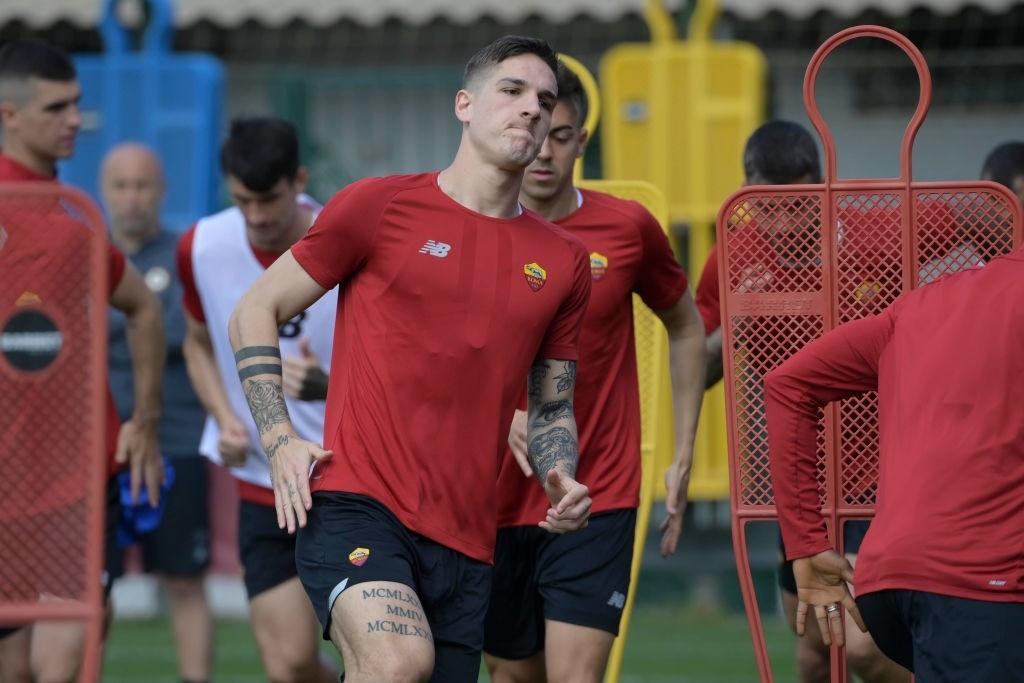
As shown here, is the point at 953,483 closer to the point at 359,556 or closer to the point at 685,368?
the point at 359,556

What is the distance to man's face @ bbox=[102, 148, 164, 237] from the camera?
914cm

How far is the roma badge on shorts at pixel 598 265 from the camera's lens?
19.9ft

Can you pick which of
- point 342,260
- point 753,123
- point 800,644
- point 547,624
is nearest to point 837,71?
point 753,123

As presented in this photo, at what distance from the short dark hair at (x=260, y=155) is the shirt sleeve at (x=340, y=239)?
5.92 ft

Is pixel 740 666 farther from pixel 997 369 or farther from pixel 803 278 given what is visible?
pixel 997 369

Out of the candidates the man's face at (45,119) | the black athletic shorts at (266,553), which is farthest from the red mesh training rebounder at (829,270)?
the man's face at (45,119)

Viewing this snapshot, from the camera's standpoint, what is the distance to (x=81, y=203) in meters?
4.64

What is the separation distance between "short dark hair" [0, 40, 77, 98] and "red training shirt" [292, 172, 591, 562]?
2.24 metres

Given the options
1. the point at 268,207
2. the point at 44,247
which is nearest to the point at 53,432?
the point at 44,247

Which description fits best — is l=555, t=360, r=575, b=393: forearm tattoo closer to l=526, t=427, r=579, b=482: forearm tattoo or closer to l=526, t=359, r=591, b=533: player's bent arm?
l=526, t=359, r=591, b=533: player's bent arm

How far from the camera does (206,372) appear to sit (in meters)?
7.12

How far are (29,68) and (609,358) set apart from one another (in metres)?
2.45

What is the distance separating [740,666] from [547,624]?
406cm

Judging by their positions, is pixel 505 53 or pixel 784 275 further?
pixel 784 275
